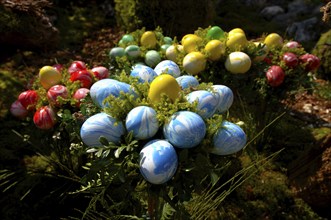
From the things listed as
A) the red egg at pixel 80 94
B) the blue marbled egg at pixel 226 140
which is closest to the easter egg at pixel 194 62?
the red egg at pixel 80 94

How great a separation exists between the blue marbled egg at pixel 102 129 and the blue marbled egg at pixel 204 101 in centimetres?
41

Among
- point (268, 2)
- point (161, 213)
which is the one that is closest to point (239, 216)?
point (161, 213)

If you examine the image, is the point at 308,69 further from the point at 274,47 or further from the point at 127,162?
the point at 127,162

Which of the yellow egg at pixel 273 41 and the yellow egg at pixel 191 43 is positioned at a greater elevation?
the yellow egg at pixel 191 43

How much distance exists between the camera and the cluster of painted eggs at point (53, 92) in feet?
8.33

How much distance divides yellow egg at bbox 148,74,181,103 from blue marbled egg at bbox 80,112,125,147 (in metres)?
0.23

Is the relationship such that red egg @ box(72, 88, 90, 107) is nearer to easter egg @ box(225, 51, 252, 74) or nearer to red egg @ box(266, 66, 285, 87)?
easter egg @ box(225, 51, 252, 74)

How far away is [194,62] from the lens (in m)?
2.82

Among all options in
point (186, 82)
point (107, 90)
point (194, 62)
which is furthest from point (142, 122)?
point (194, 62)

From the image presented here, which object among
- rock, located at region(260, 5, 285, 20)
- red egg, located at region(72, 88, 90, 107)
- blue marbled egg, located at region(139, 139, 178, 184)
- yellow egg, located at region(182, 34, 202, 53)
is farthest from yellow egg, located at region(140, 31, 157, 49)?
rock, located at region(260, 5, 285, 20)

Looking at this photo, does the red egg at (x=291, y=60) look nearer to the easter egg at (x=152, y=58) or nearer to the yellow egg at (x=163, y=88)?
the easter egg at (x=152, y=58)

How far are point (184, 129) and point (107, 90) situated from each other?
506 mm

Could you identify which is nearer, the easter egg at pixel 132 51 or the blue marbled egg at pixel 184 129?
the blue marbled egg at pixel 184 129

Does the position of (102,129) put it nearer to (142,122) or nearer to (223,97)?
(142,122)
